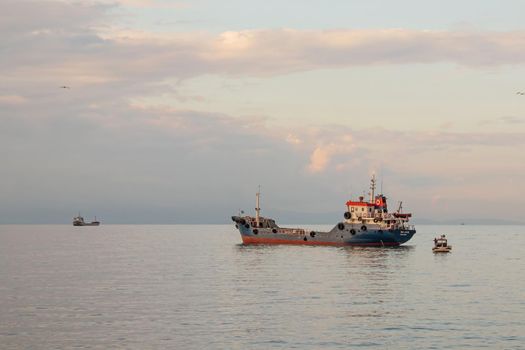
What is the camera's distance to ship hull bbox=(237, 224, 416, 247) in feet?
417

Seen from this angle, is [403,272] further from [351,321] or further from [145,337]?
[145,337]

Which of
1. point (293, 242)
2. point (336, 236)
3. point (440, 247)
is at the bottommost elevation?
point (440, 247)

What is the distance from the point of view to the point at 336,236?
5153 inches

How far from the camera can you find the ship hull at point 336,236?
127000mm

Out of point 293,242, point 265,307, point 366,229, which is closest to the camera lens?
point 265,307

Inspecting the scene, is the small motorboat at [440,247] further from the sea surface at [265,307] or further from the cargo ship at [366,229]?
the sea surface at [265,307]

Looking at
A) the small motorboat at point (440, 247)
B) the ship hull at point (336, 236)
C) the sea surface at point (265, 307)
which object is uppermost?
the ship hull at point (336, 236)

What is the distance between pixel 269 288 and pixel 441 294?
1534 cm

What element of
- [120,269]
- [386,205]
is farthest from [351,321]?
[386,205]

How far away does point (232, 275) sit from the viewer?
82062mm

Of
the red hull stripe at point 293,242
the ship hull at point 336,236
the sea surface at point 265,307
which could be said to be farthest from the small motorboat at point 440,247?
A: the sea surface at point 265,307

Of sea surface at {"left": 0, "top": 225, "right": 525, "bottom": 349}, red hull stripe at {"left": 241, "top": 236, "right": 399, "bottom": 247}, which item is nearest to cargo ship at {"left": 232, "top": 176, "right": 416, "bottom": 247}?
red hull stripe at {"left": 241, "top": 236, "right": 399, "bottom": 247}

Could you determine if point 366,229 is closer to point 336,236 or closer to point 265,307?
point 336,236

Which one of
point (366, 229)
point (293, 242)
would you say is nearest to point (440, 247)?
point (366, 229)
